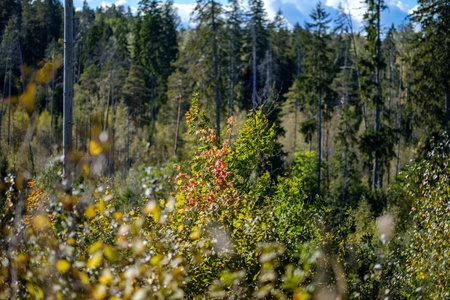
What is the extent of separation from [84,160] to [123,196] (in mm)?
15601

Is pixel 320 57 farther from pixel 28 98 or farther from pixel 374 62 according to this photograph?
pixel 28 98

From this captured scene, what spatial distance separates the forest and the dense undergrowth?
0.03 meters

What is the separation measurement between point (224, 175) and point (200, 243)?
260cm

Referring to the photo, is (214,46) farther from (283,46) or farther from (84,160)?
(283,46)

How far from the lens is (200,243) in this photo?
3.26m

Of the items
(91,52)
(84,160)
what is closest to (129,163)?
(91,52)

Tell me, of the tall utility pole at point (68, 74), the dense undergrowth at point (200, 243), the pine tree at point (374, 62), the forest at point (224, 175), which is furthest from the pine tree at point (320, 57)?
the tall utility pole at point (68, 74)

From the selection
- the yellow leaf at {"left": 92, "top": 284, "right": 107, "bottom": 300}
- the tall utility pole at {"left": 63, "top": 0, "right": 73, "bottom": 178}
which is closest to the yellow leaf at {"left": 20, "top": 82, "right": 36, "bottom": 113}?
the yellow leaf at {"left": 92, "top": 284, "right": 107, "bottom": 300}

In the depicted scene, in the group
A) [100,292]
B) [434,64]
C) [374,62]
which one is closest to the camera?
[100,292]

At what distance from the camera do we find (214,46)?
20.6 meters

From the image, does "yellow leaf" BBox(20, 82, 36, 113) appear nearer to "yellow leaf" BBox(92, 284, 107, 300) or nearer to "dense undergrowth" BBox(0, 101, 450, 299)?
"dense undergrowth" BBox(0, 101, 450, 299)

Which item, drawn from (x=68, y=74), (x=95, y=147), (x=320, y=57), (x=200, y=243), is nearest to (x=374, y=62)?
(x=320, y=57)

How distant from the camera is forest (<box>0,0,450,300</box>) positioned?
104 inches

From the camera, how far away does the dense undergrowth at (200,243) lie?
2.41 m
